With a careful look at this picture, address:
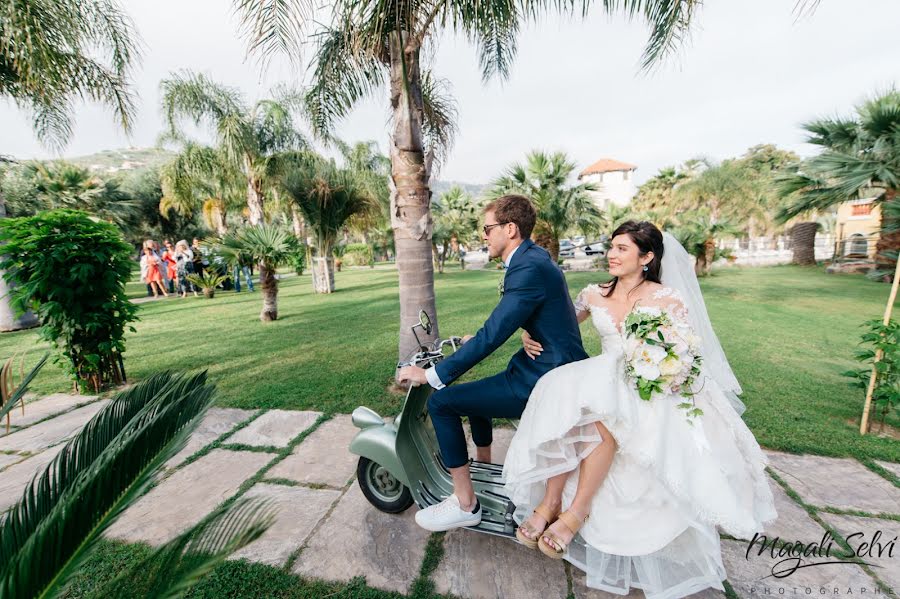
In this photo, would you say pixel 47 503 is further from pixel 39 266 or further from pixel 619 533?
pixel 39 266

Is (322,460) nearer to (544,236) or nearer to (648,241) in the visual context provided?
(648,241)

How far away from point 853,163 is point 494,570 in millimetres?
12910

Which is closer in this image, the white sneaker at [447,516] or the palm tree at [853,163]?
the white sneaker at [447,516]

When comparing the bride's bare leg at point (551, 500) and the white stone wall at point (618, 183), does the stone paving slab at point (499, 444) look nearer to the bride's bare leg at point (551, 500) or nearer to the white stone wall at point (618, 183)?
the bride's bare leg at point (551, 500)

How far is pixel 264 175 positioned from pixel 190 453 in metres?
13.6

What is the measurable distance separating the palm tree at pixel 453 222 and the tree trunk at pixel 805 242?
18.7 m

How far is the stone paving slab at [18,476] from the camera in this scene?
2867mm

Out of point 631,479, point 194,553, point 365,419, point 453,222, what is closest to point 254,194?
point 453,222

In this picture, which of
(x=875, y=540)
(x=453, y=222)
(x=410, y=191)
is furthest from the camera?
(x=453, y=222)

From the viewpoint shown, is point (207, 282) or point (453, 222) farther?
point (453, 222)

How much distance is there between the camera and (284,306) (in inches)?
470

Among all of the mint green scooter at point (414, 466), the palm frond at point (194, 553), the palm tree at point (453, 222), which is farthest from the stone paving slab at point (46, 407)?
the palm tree at point (453, 222)

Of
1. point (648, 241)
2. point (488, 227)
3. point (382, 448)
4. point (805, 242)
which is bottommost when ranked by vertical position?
point (382, 448)

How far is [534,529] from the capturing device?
2094 millimetres
